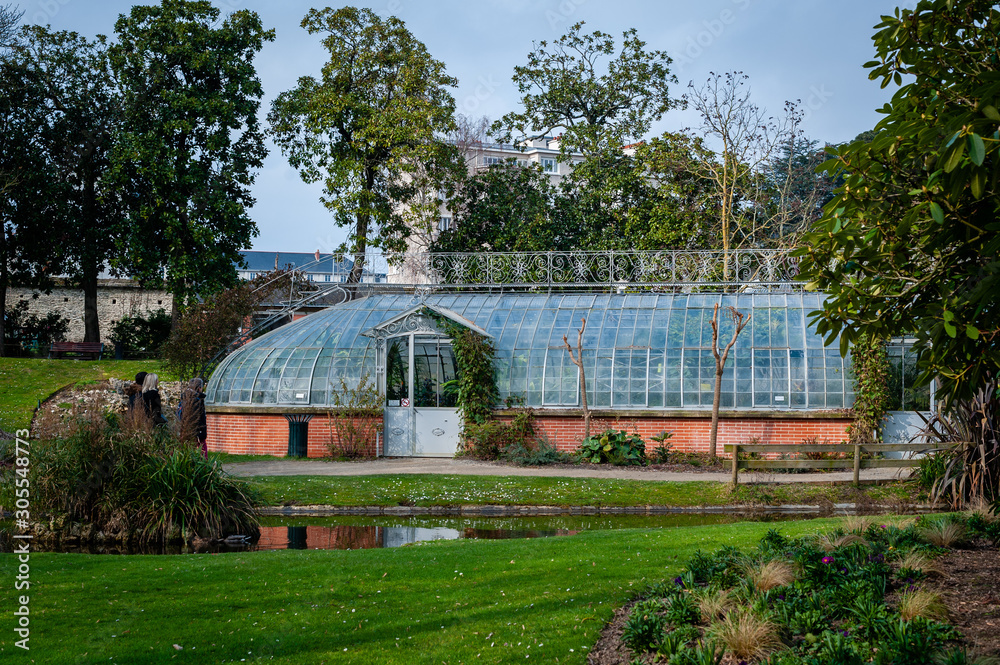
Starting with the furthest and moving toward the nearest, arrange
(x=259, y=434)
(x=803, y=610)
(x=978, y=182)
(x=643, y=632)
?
(x=259, y=434) → (x=803, y=610) → (x=643, y=632) → (x=978, y=182)

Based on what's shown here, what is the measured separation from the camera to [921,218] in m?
5.61

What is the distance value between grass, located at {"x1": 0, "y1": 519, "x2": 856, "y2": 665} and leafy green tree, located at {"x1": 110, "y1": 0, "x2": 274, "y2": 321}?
71.4ft

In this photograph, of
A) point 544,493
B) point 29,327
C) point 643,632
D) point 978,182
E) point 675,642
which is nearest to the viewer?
point 978,182

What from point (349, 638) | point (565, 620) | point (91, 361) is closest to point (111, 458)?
point (349, 638)

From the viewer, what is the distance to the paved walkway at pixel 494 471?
16.3 meters

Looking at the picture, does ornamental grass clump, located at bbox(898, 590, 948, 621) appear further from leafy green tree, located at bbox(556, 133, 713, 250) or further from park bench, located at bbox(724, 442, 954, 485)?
leafy green tree, located at bbox(556, 133, 713, 250)

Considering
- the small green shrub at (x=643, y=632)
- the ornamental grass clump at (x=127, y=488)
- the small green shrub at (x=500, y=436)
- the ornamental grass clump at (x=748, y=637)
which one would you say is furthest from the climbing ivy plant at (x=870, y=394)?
the ornamental grass clump at (x=748, y=637)

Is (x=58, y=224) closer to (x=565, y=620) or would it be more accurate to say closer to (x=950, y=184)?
(x=565, y=620)

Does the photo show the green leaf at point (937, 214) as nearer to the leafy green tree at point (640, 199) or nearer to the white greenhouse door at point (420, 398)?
the white greenhouse door at point (420, 398)

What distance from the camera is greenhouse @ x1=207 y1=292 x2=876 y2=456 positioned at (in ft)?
64.5

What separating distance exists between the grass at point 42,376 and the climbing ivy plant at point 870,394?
18.8 m

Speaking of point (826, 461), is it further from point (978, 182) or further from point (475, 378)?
point (978, 182)

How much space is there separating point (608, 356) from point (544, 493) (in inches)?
267

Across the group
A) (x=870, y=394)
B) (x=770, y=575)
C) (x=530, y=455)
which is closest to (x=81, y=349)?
(x=530, y=455)
